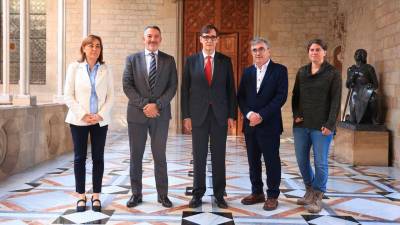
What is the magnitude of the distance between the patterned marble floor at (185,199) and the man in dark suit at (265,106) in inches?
15.3

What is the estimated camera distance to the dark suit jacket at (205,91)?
353 cm

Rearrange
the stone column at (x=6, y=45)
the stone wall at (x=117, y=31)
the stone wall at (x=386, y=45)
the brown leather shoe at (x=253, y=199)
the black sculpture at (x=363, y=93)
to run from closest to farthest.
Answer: the brown leather shoe at (x=253, y=199) → the stone column at (x=6, y=45) → the stone wall at (x=386, y=45) → the black sculpture at (x=363, y=93) → the stone wall at (x=117, y=31)

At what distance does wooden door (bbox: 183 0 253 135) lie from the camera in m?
10.5

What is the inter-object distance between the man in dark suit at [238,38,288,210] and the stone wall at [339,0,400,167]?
10.5 feet

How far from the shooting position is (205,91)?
353 centimetres

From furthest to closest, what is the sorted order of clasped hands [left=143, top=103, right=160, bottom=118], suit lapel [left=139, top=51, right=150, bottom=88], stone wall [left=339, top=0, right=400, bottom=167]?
1. stone wall [left=339, top=0, right=400, bottom=167]
2. suit lapel [left=139, top=51, right=150, bottom=88]
3. clasped hands [left=143, top=103, right=160, bottom=118]

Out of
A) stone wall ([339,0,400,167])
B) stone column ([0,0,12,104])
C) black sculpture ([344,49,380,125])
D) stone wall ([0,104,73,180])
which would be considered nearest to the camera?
stone wall ([0,104,73,180])

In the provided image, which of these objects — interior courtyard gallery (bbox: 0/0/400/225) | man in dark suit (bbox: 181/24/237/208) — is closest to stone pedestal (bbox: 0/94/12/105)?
interior courtyard gallery (bbox: 0/0/400/225)

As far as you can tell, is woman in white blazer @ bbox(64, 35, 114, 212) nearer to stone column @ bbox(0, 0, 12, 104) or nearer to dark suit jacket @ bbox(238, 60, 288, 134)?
dark suit jacket @ bbox(238, 60, 288, 134)

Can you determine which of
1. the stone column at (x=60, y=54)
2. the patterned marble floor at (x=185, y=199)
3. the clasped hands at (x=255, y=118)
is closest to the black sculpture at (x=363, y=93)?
the patterned marble floor at (x=185, y=199)

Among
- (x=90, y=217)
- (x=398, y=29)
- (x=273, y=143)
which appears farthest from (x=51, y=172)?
(x=398, y=29)

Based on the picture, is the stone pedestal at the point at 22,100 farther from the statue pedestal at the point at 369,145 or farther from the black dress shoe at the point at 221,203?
the statue pedestal at the point at 369,145

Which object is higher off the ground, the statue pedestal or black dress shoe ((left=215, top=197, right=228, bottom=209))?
the statue pedestal

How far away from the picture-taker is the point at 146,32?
3.54 m
